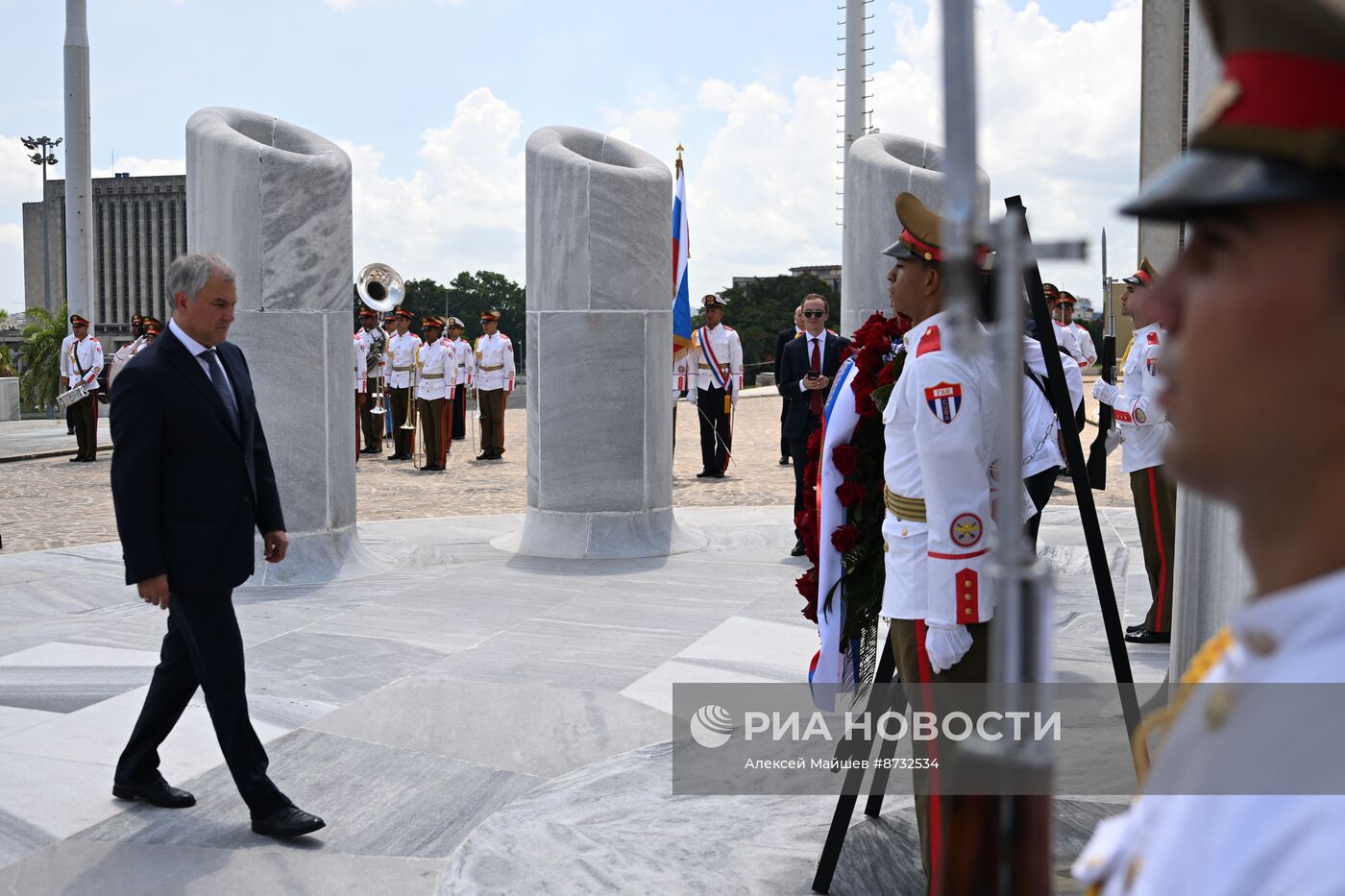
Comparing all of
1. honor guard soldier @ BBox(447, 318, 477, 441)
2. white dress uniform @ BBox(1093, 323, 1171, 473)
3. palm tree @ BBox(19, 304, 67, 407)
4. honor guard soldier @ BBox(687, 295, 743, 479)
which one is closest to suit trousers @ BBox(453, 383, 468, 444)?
honor guard soldier @ BBox(447, 318, 477, 441)

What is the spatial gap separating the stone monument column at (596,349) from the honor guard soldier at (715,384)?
19.7 ft

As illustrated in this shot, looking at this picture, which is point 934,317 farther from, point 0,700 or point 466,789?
point 0,700

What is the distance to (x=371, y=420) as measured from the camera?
2008cm

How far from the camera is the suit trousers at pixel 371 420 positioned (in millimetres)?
19938

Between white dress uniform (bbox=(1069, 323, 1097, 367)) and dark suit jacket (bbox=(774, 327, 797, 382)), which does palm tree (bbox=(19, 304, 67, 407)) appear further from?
white dress uniform (bbox=(1069, 323, 1097, 367))

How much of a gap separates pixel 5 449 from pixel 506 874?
1805 centimetres

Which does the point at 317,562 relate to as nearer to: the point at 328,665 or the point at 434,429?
the point at 328,665

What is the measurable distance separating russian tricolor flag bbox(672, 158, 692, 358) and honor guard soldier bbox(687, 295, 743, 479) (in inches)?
44.3

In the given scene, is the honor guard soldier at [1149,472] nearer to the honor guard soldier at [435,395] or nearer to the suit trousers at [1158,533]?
the suit trousers at [1158,533]

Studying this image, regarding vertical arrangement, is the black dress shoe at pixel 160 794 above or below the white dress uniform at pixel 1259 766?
below

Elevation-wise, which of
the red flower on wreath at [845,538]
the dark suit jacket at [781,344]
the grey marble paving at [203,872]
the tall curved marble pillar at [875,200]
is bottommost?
the grey marble paving at [203,872]

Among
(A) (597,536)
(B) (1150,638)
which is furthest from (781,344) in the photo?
(B) (1150,638)

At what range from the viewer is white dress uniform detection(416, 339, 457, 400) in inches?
693

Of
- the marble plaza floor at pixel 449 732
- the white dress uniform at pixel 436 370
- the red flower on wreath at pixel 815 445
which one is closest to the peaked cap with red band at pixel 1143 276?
the marble plaza floor at pixel 449 732
